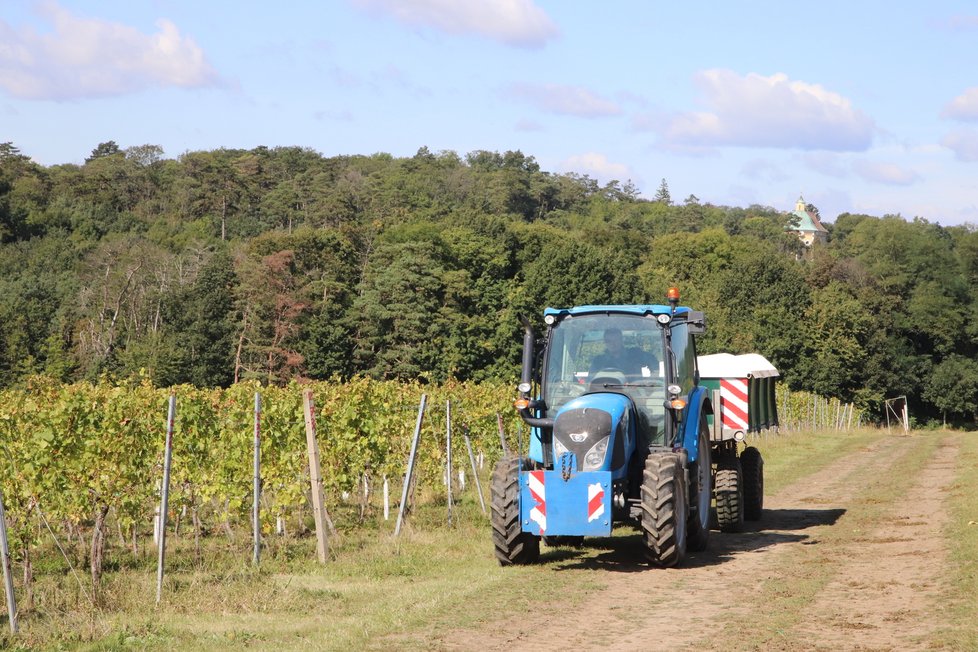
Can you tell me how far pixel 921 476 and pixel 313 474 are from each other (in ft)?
49.3

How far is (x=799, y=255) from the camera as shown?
4660 inches

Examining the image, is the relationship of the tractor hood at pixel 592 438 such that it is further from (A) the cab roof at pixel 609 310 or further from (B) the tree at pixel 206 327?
(B) the tree at pixel 206 327

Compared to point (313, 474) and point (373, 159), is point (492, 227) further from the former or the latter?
point (373, 159)

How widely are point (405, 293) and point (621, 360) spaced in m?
50.5

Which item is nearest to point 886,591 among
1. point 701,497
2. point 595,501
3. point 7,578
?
point 595,501

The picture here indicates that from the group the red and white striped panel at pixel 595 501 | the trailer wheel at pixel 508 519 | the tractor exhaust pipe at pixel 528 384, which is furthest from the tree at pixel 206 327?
the red and white striped panel at pixel 595 501

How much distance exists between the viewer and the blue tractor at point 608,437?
36.2 feet

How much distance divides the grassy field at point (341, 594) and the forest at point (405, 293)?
36306mm

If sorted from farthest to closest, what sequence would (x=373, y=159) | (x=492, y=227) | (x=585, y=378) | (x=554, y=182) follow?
(x=373, y=159) → (x=554, y=182) → (x=492, y=227) → (x=585, y=378)

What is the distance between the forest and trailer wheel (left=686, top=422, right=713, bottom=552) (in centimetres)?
3610

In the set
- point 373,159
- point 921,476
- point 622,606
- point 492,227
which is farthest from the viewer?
point 373,159

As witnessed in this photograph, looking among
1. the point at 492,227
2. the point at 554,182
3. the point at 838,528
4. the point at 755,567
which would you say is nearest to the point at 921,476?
the point at 838,528

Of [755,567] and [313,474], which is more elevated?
[313,474]

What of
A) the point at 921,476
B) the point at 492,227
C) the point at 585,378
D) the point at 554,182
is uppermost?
the point at 554,182
